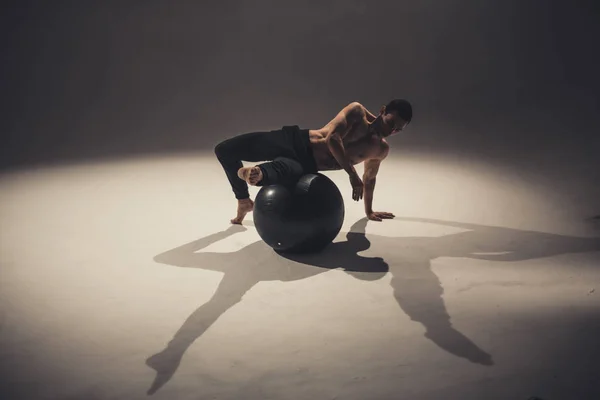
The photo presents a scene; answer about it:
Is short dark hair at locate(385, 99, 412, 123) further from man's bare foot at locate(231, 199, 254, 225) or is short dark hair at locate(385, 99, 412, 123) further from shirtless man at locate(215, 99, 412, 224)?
man's bare foot at locate(231, 199, 254, 225)

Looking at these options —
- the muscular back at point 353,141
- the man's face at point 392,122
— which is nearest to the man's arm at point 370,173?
the muscular back at point 353,141

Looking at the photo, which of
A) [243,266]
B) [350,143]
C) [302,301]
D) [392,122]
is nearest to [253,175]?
[243,266]

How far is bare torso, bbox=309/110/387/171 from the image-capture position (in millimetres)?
5387

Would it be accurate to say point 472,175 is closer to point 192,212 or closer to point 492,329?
point 192,212

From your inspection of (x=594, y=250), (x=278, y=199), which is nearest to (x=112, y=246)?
(x=278, y=199)

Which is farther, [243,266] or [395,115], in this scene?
[395,115]

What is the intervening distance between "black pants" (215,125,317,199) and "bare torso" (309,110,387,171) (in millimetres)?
71

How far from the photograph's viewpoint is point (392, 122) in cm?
528

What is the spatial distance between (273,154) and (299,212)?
0.86m

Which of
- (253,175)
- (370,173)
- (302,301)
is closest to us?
(302,301)

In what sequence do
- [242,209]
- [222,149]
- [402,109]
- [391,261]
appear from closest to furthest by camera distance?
[391,261], [402,109], [222,149], [242,209]

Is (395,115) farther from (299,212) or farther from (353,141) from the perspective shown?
(299,212)

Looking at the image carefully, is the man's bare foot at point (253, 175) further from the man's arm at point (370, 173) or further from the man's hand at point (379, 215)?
the man's hand at point (379, 215)

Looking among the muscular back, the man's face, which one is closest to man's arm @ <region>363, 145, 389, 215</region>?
the muscular back
